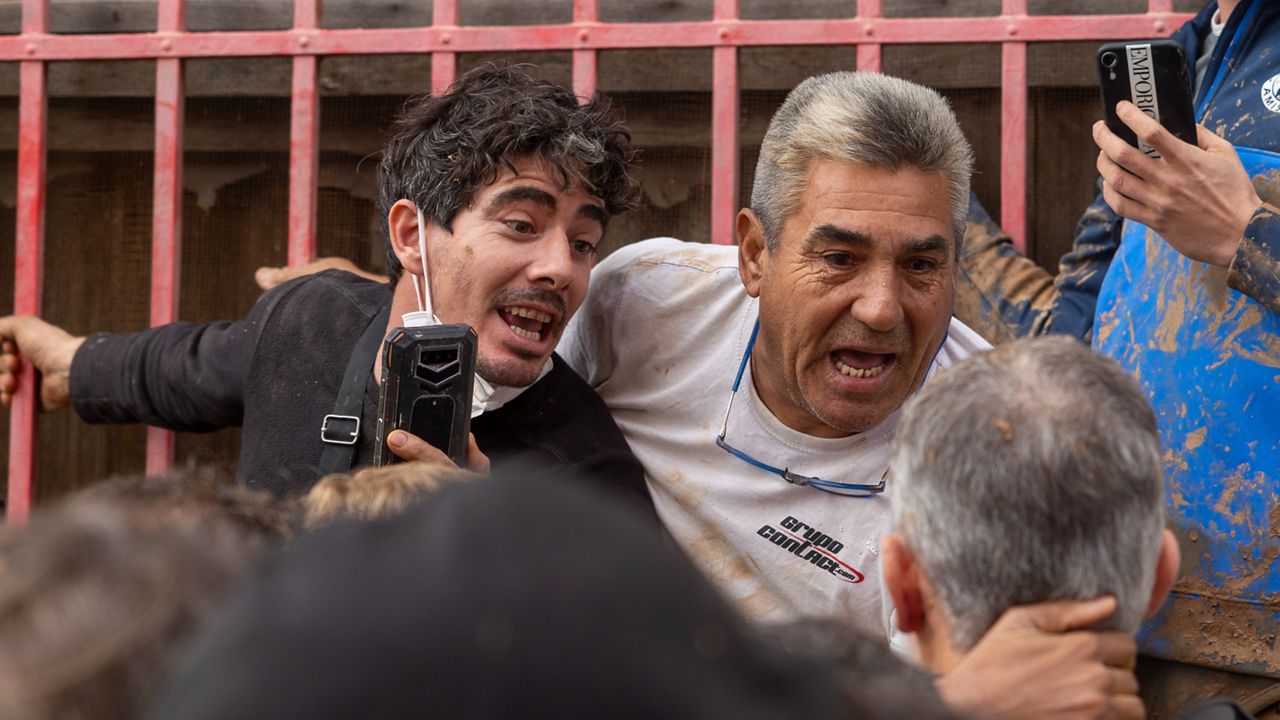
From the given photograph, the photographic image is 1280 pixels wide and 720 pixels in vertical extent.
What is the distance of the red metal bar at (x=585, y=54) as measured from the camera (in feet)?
9.27

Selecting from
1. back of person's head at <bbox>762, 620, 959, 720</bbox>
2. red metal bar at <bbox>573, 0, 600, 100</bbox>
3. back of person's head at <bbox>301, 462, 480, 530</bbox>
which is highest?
red metal bar at <bbox>573, 0, 600, 100</bbox>

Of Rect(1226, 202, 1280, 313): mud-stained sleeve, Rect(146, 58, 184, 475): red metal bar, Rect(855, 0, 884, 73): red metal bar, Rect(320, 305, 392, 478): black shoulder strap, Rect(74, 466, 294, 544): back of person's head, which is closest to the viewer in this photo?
Rect(74, 466, 294, 544): back of person's head

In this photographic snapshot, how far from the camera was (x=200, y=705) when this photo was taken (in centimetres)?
75

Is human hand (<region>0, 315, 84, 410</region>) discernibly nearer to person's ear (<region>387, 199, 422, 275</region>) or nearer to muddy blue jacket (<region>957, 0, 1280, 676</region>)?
person's ear (<region>387, 199, 422, 275</region>)

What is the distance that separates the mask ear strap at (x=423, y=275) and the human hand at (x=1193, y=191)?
1.30 metres

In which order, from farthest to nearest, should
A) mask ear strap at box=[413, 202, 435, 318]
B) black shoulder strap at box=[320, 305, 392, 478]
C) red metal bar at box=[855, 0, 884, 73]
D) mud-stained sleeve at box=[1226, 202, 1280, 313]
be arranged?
red metal bar at box=[855, 0, 884, 73]
mask ear strap at box=[413, 202, 435, 318]
black shoulder strap at box=[320, 305, 392, 478]
mud-stained sleeve at box=[1226, 202, 1280, 313]

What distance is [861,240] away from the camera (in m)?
2.41

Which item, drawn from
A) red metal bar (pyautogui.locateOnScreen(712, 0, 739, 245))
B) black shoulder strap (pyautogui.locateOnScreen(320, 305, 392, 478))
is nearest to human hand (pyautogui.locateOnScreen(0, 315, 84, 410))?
black shoulder strap (pyautogui.locateOnScreen(320, 305, 392, 478))

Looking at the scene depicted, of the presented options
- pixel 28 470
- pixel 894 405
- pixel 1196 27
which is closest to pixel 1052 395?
A: pixel 894 405

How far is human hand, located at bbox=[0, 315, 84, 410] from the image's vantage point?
9.90ft

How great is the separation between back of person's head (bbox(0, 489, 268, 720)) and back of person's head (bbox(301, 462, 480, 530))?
43 cm

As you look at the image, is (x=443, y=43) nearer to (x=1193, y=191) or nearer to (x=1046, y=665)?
(x=1193, y=191)

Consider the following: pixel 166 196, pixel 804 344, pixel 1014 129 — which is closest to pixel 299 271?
pixel 166 196

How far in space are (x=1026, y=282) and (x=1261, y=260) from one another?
2.63 feet
